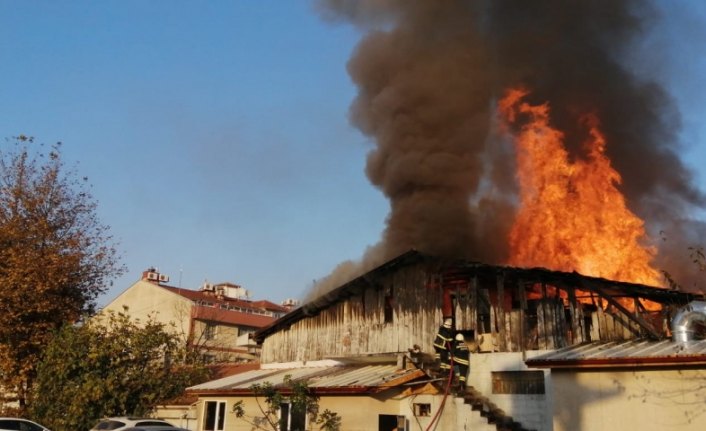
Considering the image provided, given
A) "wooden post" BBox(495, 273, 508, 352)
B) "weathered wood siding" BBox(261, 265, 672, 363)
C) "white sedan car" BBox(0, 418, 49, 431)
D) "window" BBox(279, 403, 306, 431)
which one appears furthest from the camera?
"white sedan car" BBox(0, 418, 49, 431)

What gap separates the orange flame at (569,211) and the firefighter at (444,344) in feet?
22.8

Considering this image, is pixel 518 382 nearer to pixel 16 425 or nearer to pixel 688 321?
pixel 688 321

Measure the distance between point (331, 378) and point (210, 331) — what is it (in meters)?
29.9

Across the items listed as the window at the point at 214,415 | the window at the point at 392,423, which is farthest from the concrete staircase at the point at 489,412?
the window at the point at 214,415

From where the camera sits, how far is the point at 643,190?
2683cm

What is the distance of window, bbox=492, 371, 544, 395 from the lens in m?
15.3

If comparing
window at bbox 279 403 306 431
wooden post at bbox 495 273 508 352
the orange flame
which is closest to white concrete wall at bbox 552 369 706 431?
wooden post at bbox 495 273 508 352

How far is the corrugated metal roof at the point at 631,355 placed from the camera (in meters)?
10.8

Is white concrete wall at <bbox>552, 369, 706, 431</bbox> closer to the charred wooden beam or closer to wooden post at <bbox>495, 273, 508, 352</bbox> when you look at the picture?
the charred wooden beam

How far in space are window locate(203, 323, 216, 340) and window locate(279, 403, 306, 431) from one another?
92.9ft

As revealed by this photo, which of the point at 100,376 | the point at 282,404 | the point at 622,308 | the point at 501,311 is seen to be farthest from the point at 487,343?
the point at 100,376

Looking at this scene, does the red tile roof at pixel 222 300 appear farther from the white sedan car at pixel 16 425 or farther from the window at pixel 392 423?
the window at pixel 392 423

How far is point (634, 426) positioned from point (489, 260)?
11638 mm

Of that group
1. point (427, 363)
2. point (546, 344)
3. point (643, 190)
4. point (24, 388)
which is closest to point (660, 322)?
point (546, 344)
